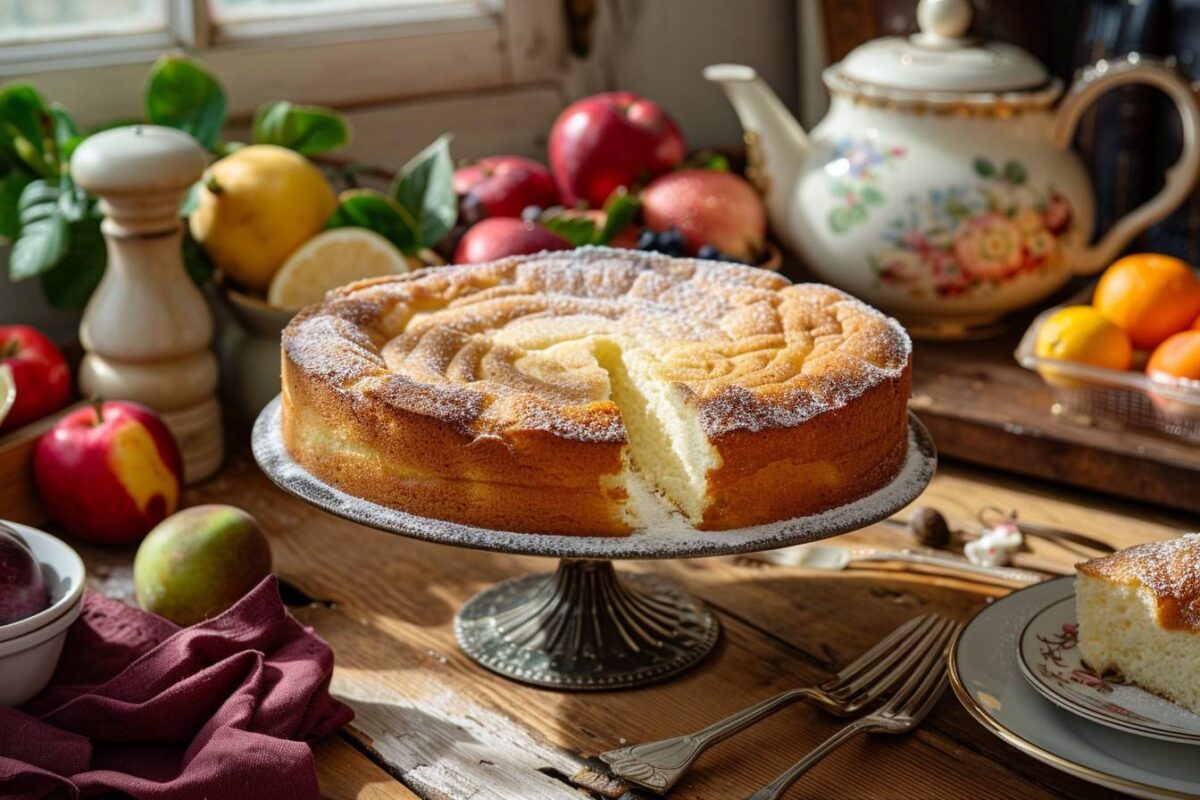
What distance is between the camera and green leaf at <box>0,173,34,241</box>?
4.65ft

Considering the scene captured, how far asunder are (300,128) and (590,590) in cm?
Answer: 73

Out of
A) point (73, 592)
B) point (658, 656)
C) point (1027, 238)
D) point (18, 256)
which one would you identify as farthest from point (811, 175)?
point (73, 592)

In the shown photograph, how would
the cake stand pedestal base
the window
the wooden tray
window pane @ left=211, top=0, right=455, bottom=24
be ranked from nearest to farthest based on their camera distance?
the cake stand pedestal base
the wooden tray
the window
window pane @ left=211, top=0, right=455, bottom=24

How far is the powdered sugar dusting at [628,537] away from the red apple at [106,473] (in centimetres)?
32

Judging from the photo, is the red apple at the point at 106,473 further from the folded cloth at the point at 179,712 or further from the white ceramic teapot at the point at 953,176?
the white ceramic teapot at the point at 953,176

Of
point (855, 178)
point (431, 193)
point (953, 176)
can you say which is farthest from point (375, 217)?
point (953, 176)

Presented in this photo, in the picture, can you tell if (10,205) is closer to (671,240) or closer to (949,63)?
(671,240)

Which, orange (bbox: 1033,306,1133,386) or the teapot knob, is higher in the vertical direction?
the teapot knob

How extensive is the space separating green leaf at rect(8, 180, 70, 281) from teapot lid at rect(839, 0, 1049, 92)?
891 millimetres

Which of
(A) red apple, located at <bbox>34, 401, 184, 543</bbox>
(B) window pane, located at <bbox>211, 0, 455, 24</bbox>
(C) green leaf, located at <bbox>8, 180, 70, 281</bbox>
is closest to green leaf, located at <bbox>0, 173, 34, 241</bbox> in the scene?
(C) green leaf, located at <bbox>8, 180, 70, 281</bbox>

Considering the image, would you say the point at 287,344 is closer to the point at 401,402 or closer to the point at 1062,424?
the point at 401,402

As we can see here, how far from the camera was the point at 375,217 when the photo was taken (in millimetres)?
1495

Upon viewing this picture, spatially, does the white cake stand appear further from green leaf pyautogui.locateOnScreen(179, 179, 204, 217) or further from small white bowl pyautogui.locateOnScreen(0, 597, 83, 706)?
green leaf pyautogui.locateOnScreen(179, 179, 204, 217)

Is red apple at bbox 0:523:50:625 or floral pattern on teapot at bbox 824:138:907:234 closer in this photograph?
red apple at bbox 0:523:50:625
